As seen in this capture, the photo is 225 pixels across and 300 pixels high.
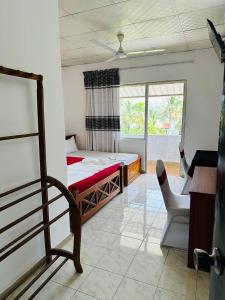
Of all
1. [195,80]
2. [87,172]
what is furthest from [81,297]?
[195,80]

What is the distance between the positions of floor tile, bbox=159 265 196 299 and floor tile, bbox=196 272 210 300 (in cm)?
4

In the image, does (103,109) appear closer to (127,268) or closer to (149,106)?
(149,106)

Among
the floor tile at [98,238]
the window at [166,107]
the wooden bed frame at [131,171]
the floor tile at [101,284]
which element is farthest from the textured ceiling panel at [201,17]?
the floor tile at [101,284]

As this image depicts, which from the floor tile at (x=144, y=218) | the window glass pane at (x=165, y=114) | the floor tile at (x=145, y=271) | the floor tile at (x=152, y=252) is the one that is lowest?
the floor tile at (x=145, y=271)

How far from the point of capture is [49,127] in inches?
79.0

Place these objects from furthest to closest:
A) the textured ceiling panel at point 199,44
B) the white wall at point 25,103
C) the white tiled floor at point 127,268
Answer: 1. the textured ceiling panel at point 199,44
2. the white tiled floor at point 127,268
3. the white wall at point 25,103

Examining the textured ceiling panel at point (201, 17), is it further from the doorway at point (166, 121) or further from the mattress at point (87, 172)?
the mattress at point (87, 172)

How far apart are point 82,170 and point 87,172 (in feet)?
0.53

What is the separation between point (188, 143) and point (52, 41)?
11.2ft

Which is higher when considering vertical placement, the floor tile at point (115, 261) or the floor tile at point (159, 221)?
the floor tile at point (159, 221)

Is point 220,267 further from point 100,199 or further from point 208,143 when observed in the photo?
point 208,143

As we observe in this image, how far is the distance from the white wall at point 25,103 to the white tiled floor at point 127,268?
41 centimetres

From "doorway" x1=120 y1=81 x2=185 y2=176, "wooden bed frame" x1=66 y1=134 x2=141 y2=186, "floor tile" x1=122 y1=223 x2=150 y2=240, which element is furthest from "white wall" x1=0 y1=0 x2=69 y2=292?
"doorway" x1=120 y1=81 x2=185 y2=176

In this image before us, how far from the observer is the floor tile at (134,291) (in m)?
1.65
